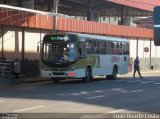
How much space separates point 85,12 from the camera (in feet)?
192

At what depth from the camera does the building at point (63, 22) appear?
124 feet

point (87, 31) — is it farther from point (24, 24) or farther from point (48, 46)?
point (48, 46)

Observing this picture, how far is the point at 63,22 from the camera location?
147 ft

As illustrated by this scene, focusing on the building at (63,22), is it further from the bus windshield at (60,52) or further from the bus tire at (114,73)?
the bus tire at (114,73)

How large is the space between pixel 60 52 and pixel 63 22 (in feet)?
42.2

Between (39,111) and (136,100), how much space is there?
565 cm

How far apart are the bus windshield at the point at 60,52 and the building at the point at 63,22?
2.68 metres

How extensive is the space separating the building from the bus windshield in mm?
2678

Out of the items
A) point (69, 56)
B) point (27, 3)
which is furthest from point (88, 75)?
point (27, 3)

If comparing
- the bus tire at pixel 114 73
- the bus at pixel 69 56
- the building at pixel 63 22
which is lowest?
the bus tire at pixel 114 73

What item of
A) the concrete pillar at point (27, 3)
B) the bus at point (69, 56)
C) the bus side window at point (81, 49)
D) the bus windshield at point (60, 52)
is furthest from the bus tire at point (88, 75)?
the concrete pillar at point (27, 3)

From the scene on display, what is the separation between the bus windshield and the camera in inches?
1264

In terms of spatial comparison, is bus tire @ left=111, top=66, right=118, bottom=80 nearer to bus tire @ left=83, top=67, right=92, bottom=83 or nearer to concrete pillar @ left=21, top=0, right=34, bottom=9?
bus tire @ left=83, top=67, right=92, bottom=83

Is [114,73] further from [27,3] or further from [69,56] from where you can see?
[27,3]
